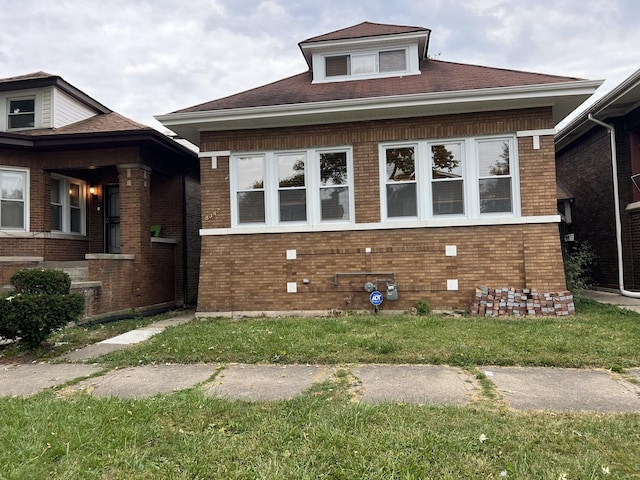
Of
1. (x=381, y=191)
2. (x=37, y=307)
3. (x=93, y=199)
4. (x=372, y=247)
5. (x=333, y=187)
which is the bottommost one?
(x=37, y=307)

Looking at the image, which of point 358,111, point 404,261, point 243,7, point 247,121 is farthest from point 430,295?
point 243,7

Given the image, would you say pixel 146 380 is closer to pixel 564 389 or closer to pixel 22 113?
pixel 564 389

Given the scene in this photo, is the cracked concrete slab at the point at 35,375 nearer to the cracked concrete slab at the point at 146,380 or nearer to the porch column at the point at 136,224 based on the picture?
the cracked concrete slab at the point at 146,380

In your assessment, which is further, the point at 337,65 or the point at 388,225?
the point at 337,65

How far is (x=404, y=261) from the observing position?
8.19m

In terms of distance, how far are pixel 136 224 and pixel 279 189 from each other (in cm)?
373

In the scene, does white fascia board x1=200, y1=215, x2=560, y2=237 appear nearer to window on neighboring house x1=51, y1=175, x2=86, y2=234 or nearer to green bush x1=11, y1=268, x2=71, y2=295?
green bush x1=11, y1=268, x2=71, y2=295

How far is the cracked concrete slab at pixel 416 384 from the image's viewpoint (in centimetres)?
A: 366

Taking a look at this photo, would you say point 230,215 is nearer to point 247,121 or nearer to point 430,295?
point 247,121

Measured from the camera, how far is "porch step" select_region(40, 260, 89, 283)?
29.5ft

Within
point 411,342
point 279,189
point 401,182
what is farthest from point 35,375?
point 401,182

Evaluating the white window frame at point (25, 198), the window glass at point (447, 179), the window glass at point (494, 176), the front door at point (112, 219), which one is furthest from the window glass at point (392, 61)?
the white window frame at point (25, 198)

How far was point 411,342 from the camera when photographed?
5.51 m

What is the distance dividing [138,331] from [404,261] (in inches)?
200
